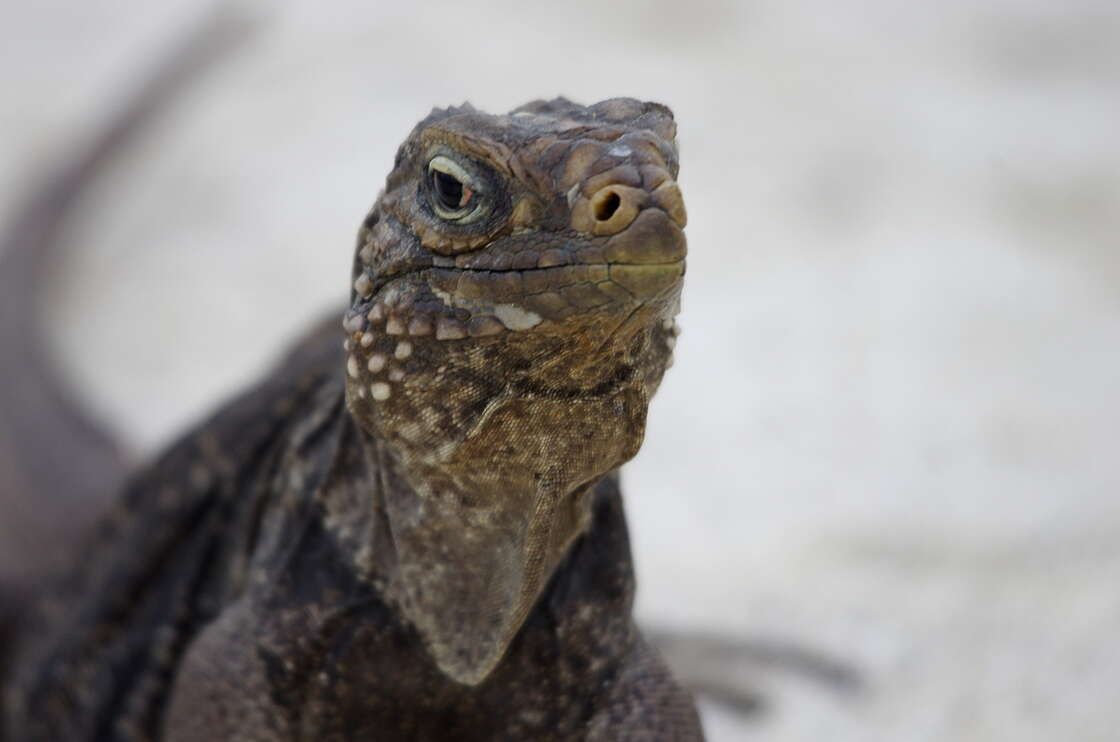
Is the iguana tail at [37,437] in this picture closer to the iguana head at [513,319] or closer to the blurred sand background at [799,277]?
the blurred sand background at [799,277]

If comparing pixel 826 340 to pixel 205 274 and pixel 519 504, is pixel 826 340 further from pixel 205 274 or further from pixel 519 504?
pixel 519 504

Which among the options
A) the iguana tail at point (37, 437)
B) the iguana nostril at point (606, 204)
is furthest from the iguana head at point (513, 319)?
the iguana tail at point (37, 437)

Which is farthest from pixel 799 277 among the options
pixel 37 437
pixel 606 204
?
pixel 606 204

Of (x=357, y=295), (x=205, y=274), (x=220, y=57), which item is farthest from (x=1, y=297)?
(x=357, y=295)

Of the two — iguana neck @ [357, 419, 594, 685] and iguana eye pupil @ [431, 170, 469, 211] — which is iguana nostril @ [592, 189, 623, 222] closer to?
iguana eye pupil @ [431, 170, 469, 211]

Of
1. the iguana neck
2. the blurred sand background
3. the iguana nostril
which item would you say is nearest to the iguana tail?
the blurred sand background

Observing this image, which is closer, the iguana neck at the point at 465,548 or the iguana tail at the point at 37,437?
the iguana neck at the point at 465,548
